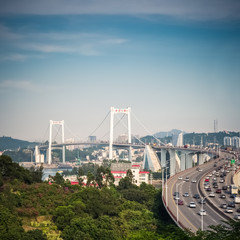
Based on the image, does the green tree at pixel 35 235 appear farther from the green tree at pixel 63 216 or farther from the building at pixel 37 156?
the building at pixel 37 156

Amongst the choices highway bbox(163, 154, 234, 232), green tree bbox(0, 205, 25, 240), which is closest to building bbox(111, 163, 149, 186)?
highway bbox(163, 154, 234, 232)

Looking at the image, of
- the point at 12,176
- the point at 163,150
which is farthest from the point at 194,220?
the point at 163,150

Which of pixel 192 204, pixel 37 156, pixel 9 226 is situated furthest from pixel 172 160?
pixel 37 156

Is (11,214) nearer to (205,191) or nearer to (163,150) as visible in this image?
(205,191)

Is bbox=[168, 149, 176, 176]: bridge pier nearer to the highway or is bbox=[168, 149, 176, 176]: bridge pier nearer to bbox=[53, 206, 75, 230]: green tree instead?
the highway

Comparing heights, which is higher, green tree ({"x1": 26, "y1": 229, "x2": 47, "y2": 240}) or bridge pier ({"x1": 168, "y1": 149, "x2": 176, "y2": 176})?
bridge pier ({"x1": 168, "y1": 149, "x2": 176, "y2": 176})

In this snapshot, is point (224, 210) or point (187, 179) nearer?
point (224, 210)

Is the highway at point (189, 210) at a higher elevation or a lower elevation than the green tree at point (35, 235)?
higher

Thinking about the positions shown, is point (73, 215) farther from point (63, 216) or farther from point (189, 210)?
point (189, 210)

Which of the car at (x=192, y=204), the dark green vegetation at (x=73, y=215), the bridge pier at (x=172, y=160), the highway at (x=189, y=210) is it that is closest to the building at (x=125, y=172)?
the bridge pier at (x=172, y=160)
